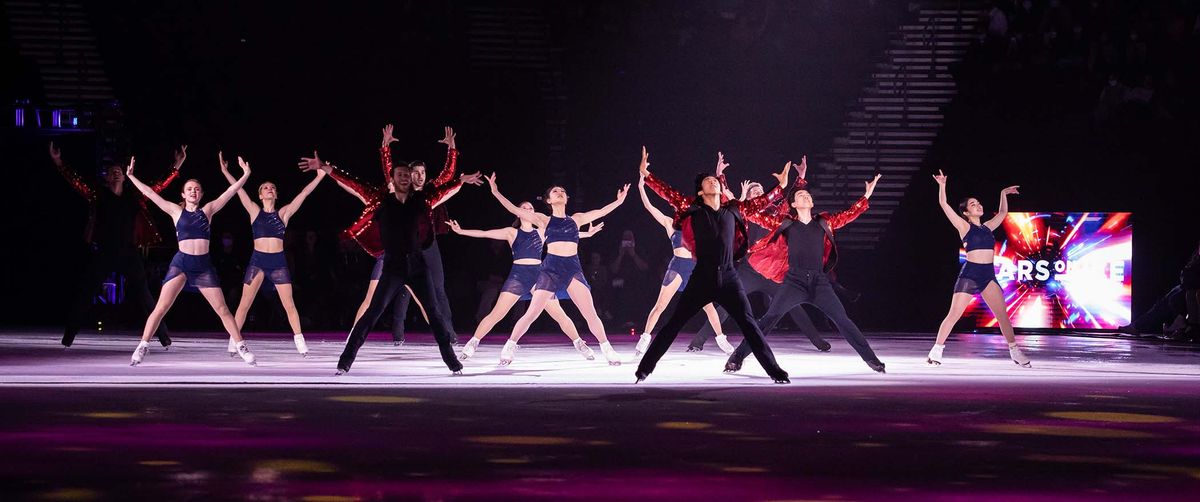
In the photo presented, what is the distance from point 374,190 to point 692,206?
16.0ft

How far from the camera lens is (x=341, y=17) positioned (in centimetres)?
2130

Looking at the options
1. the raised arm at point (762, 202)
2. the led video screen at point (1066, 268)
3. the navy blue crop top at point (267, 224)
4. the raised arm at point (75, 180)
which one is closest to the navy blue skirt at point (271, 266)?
the navy blue crop top at point (267, 224)

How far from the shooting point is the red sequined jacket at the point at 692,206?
10875 mm

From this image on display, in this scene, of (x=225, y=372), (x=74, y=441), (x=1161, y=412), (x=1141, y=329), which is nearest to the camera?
(x=74, y=441)

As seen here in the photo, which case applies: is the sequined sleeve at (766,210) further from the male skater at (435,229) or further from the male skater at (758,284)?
the male skater at (435,229)

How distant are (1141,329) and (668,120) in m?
7.53

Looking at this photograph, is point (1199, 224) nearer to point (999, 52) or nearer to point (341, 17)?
point (999, 52)

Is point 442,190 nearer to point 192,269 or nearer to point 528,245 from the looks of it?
point 528,245

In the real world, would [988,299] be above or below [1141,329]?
above

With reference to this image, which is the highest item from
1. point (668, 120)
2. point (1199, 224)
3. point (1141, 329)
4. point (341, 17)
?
point (341, 17)

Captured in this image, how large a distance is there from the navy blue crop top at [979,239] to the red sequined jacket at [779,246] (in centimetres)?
104

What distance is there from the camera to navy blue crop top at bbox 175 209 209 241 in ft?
42.4

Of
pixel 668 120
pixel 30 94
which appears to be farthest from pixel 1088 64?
pixel 30 94

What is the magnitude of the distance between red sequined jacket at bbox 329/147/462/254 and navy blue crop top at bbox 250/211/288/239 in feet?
2.46
